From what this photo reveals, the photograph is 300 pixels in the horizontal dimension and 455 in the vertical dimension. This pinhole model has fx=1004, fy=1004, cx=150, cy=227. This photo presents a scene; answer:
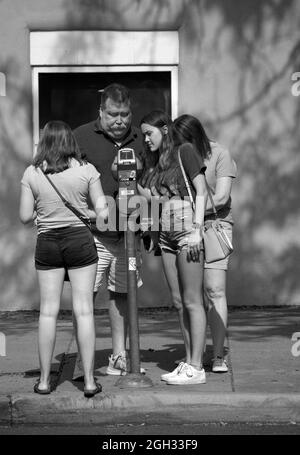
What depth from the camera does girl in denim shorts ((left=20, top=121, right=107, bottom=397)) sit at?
671cm

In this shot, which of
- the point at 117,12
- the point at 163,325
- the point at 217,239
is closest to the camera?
the point at 217,239

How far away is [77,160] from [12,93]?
3.89 metres

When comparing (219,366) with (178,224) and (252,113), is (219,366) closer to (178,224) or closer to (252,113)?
(178,224)

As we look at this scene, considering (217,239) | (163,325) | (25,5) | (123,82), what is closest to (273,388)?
(217,239)

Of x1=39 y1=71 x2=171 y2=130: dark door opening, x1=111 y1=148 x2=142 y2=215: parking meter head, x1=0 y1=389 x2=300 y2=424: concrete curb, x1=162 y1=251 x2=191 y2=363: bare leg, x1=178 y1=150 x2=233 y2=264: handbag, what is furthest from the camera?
x1=39 y1=71 x2=171 y2=130: dark door opening

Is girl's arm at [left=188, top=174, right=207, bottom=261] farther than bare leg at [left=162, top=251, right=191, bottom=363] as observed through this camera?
No

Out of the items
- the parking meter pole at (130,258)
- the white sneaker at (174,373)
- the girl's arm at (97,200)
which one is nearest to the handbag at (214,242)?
the parking meter pole at (130,258)

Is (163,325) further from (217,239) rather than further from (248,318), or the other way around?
(217,239)

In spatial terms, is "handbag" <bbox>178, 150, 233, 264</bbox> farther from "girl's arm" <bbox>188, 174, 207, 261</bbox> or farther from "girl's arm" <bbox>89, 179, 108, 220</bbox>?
"girl's arm" <bbox>89, 179, 108, 220</bbox>

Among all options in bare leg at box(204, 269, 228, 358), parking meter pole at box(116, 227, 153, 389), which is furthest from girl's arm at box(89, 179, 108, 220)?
bare leg at box(204, 269, 228, 358)

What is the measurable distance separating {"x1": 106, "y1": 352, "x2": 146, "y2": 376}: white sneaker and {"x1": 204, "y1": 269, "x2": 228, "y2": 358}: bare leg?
0.61 m

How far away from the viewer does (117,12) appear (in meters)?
10.4

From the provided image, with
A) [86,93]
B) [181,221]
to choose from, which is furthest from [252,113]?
[181,221]

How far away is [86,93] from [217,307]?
3.93 metres
